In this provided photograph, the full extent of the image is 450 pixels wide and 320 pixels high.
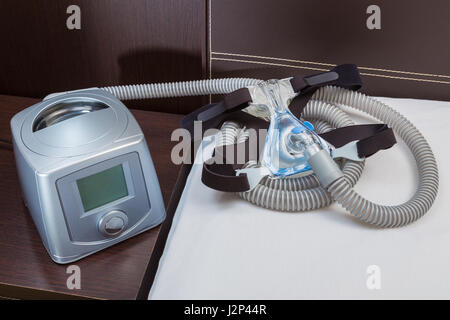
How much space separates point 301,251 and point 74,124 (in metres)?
0.40

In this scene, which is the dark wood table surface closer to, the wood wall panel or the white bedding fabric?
the white bedding fabric

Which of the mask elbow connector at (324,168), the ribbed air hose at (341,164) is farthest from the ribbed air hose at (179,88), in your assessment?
the mask elbow connector at (324,168)

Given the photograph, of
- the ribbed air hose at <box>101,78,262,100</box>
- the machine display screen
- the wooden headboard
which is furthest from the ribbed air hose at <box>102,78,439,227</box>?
the machine display screen

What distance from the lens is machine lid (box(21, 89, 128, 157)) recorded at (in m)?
0.70

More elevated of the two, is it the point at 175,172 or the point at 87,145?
the point at 87,145

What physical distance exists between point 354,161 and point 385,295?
0.81 feet

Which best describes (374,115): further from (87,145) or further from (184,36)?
(87,145)

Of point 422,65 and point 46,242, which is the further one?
point 422,65

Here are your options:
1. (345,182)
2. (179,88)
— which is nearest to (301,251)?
(345,182)

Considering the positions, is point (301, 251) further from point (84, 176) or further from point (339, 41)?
point (339, 41)

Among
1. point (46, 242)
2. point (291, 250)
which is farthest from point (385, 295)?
point (46, 242)

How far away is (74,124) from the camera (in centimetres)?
74

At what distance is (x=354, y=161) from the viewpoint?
0.85 meters

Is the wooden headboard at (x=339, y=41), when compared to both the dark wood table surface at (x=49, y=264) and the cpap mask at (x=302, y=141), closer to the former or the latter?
the cpap mask at (x=302, y=141)
